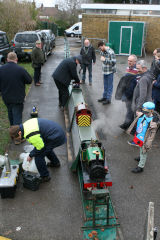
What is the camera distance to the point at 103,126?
7191 millimetres

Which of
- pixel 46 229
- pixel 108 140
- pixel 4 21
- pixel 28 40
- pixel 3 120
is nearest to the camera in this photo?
pixel 46 229

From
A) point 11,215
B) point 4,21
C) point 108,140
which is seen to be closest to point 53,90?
point 108,140

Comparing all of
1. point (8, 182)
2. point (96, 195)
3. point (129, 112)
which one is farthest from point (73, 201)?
point (129, 112)

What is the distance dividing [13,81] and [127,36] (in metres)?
15.4

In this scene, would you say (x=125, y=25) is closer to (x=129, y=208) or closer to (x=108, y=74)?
(x=108, y=74)

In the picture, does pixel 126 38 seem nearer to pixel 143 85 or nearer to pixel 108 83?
pixel 108 83

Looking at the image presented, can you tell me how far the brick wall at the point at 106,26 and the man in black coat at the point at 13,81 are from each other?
1734 cm

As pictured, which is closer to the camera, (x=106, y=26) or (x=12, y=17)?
(x=106, y=26)

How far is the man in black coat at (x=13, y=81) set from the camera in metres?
5.46

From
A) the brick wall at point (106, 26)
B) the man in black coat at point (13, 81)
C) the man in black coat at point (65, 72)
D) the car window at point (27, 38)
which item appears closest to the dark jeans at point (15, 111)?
the man in black coat at point (13, 81)

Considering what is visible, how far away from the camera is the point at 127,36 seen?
61.5 feet

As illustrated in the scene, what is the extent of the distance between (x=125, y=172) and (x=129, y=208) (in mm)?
1043

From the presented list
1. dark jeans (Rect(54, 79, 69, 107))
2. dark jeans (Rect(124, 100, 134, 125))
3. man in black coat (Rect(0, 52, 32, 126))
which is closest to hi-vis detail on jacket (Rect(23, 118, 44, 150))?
man in black coat (Rect(0, 52, 32, 126))

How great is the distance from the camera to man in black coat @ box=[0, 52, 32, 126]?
5.46 m
